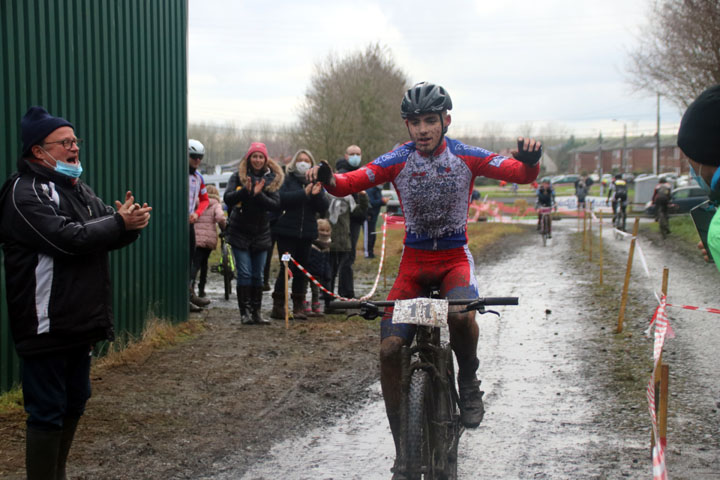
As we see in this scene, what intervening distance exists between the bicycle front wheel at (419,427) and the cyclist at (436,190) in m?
0.62

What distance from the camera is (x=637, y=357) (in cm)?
818

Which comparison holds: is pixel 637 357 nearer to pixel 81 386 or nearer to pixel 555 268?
pixel 81 386

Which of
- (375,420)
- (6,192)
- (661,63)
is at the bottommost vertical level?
(375,420)

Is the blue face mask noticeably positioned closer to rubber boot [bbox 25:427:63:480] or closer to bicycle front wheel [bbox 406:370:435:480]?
rubber boot [bbox 25:427:63:480]

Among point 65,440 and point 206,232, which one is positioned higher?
point 206,232

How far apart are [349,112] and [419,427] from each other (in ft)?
165

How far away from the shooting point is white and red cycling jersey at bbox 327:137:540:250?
4.82 metres

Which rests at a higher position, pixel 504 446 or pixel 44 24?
pixel 44 24

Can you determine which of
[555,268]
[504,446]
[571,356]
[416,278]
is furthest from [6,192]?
[555,268]

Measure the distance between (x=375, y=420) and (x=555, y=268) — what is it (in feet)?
39.9

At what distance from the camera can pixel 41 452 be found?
412 cm

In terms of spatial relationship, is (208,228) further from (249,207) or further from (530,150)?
(530,150)

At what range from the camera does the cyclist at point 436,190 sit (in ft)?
15.5

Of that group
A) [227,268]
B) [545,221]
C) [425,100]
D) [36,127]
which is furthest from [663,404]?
[545,221]
